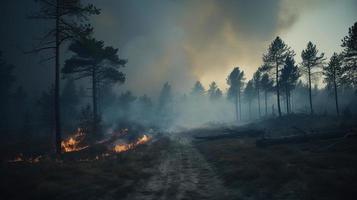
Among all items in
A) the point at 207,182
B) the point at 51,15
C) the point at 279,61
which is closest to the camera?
the point at 207,182

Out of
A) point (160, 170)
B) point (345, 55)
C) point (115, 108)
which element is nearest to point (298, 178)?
point (160, 170)

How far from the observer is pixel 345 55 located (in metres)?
31.6

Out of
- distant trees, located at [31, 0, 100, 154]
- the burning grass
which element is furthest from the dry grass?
distant trees, located at [31, 0, 100, 154]

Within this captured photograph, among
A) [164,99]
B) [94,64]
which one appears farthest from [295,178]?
[164,99]

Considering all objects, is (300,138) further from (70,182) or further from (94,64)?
(94,64)

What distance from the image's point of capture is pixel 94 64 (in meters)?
27.0

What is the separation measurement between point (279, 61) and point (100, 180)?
1488 inches

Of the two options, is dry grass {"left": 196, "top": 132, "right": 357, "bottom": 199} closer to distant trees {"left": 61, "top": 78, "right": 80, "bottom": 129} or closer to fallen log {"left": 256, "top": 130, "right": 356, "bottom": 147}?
fallen log {"left": 256, "top": 130, "right": 356, "bottom": 147}

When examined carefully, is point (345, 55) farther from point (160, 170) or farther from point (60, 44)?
point (60, 44)

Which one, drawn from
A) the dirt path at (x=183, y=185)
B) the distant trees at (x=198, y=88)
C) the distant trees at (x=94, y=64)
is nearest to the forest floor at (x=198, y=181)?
the dirt path at (x=183, y=185)

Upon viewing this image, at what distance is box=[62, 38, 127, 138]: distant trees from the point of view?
83.5 ft

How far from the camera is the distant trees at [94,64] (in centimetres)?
2544

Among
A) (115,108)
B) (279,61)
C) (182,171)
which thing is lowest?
(182,171)

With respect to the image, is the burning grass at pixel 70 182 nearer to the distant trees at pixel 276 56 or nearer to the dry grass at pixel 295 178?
the dry grass at pixel 295 178
